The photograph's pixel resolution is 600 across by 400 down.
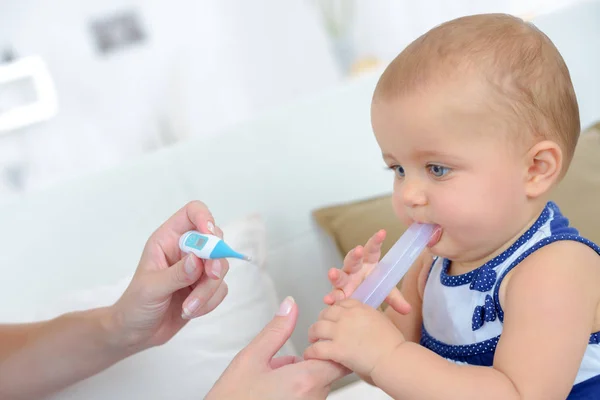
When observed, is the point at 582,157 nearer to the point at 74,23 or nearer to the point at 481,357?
the point at 481,357

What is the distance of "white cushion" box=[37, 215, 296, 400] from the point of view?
1143 mm

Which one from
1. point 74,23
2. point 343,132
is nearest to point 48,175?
point 74,23

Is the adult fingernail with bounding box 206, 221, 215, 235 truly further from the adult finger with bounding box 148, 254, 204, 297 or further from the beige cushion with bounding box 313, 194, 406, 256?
the beige cushion with bounding box 313, 194, 406, 256

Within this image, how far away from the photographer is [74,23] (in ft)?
4.73

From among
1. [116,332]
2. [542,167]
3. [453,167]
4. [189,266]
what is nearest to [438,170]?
[453,167]

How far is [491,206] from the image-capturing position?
0.78 meters

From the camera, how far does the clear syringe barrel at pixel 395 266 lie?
82 centimetres

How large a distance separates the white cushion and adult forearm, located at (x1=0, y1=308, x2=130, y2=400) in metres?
0.06

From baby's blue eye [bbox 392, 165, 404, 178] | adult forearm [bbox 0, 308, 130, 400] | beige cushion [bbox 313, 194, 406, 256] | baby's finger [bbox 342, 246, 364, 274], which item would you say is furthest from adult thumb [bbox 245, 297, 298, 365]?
beige cushion [bbox 313, 194, 406, 256]

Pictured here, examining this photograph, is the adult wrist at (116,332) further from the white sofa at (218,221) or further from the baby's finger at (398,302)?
the baby's finger at (398,302)

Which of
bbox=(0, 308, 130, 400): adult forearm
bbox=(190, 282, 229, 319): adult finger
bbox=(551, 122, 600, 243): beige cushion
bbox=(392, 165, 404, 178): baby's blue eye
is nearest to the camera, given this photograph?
bbox=(392, 165, 404, 178): baby's blue eye

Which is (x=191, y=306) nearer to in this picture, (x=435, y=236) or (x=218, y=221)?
(x=435, y=236)

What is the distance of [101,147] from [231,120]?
32 centimetres

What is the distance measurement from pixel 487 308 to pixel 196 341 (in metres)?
0.59
